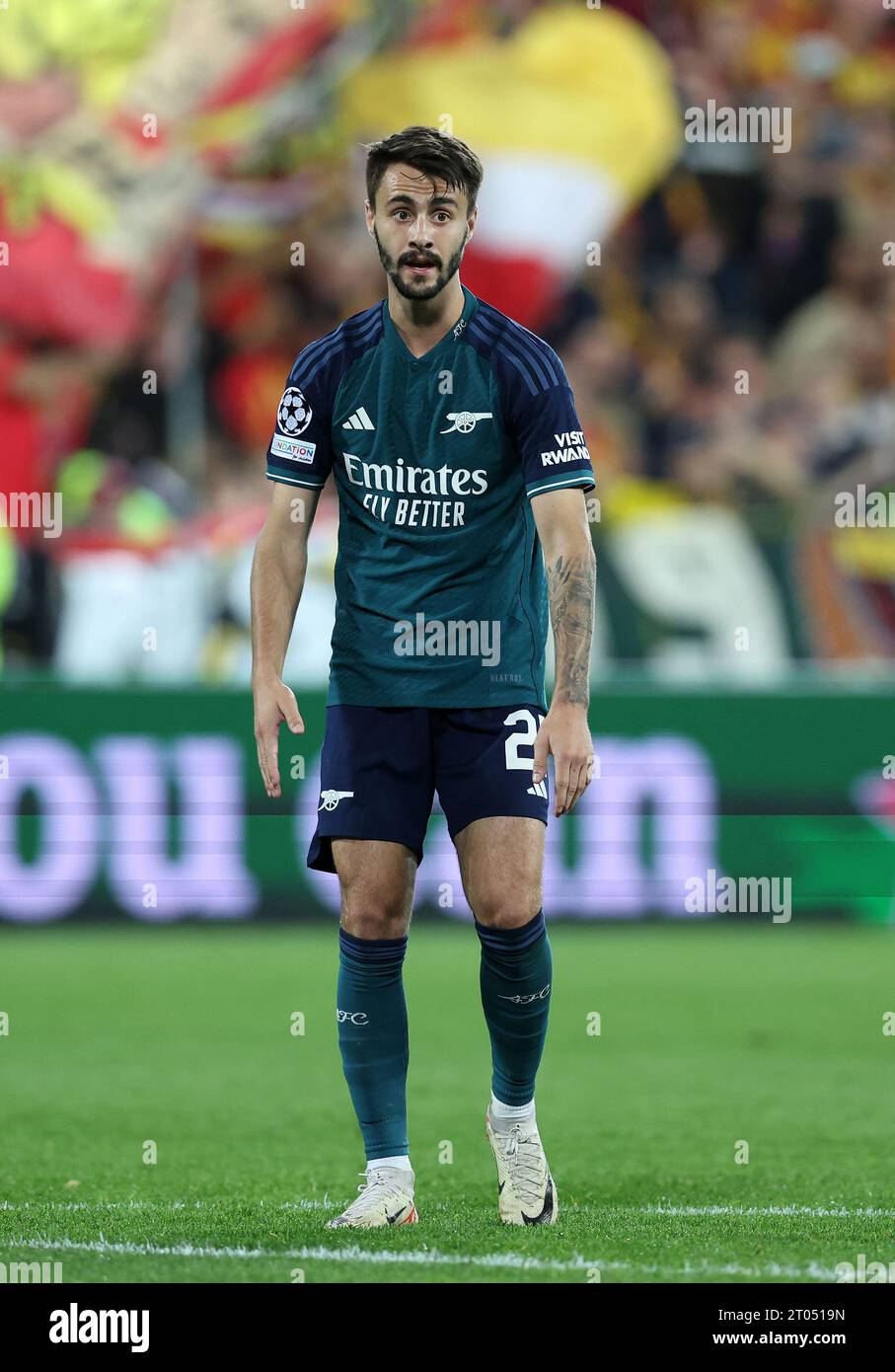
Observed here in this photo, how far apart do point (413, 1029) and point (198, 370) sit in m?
7.50

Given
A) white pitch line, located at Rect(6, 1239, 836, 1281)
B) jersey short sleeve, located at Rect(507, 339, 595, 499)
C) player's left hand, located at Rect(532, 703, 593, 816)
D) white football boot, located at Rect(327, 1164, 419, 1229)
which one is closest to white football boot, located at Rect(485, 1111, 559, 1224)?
white football boot, located at Rect(327, 1164, 419, 1229)

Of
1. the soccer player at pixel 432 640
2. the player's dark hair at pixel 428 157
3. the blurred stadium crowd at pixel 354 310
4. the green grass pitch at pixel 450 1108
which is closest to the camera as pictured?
the green grass pitch at pixel 450 1108

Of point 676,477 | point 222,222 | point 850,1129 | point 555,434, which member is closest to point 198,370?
point 222,222

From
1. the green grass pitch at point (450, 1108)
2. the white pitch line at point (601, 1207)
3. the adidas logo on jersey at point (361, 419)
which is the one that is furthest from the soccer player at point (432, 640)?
the green grass pitch at point (450, 1108)

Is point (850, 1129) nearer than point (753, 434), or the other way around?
point (850, 1129)

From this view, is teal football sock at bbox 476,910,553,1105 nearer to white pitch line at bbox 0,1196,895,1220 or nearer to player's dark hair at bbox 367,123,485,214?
white pitch line at bbox 0,1196,895,1220

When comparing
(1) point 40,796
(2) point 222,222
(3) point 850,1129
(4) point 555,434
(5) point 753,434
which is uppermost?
(2) point 222,222

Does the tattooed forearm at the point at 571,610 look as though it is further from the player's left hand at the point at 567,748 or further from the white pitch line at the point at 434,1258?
the white pitch line at the point at 434,1258

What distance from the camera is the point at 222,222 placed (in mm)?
15312

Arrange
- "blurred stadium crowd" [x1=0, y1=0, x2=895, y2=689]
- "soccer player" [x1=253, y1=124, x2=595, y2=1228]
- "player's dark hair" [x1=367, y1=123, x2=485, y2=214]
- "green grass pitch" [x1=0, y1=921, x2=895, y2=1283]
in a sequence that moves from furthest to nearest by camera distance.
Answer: "blurred stadium crowd" [x1=0, y1=0, x2=895, y2=689] < "soccer player" [x1=253, y1=124, x2=595, y2=1228] < "player's dark hair" [x1=367, y1=123, x2=485, y2=214] < "green grass pitch" [x1=0, y1=921, x2=895, y2=1283]

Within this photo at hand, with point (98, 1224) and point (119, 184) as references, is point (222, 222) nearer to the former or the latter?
point (119, 184)

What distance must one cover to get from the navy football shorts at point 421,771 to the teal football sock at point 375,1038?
228mm

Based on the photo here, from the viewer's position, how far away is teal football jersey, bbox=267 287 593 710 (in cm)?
463

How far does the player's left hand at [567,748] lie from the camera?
14.4 feet
